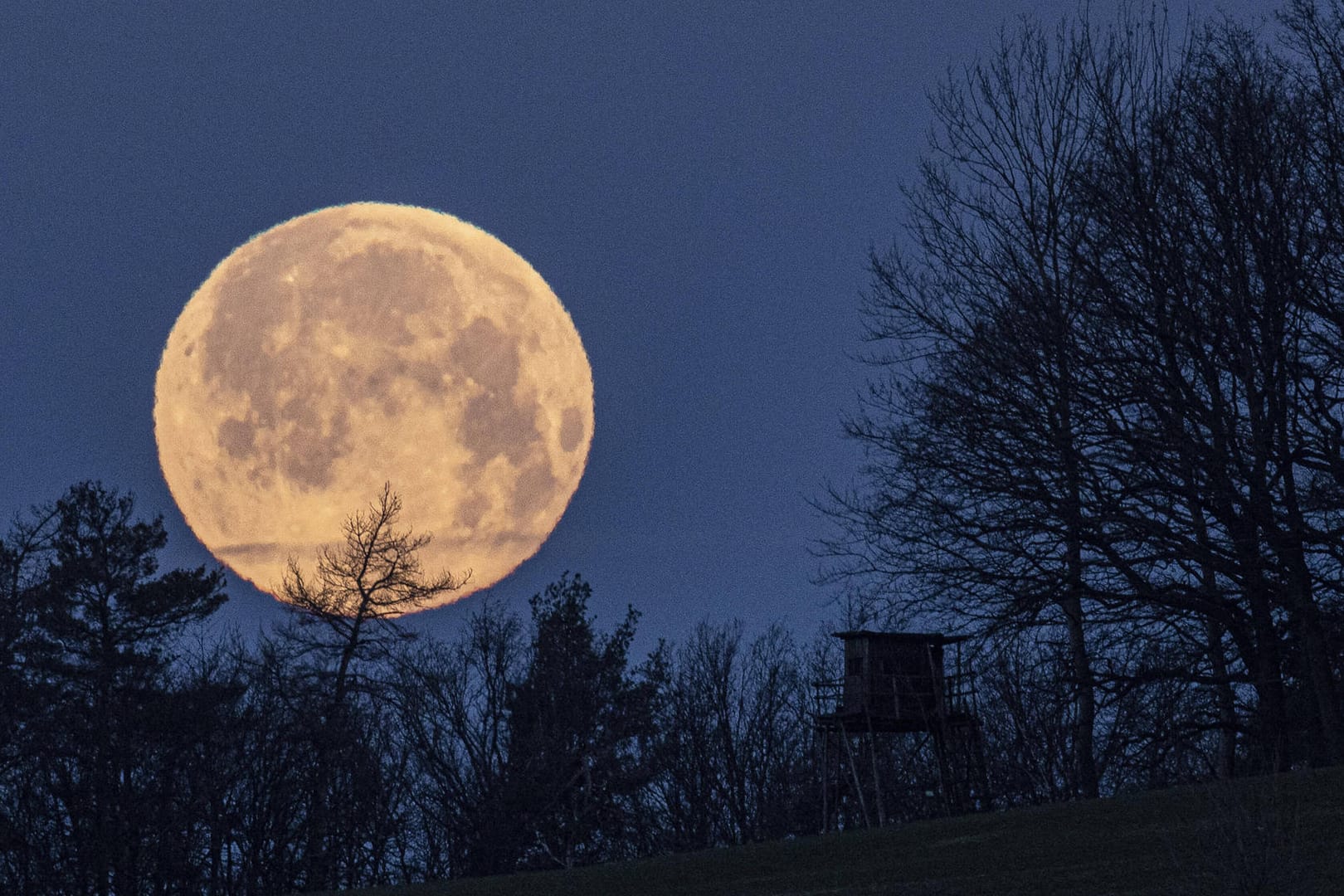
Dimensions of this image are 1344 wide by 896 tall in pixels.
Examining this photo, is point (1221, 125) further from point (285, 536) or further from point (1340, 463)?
point (285, 536)

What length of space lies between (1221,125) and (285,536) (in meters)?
26.8

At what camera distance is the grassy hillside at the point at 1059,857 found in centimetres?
1130

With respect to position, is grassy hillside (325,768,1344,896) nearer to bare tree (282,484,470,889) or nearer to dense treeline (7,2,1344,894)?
dense treeline (7,2,1344,894)

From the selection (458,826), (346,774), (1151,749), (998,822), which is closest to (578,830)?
(458,826)

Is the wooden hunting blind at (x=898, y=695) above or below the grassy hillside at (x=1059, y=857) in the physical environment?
above

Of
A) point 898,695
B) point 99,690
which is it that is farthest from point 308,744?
point 898,695

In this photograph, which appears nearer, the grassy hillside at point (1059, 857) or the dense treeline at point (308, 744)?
the grassy hillside at point (1059, 857)

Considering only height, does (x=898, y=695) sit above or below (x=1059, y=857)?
above

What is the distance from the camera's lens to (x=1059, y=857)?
1537cm

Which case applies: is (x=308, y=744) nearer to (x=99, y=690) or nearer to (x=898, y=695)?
(x=99, y=690)

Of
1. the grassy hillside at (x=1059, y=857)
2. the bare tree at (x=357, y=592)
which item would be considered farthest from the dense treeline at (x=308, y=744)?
the grassy hillside at (x=1059, y=857)

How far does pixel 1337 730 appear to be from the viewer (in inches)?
792

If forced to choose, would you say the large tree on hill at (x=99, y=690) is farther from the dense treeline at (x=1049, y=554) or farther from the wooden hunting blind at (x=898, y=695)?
the wooden hunting blind at (x=898, y=695)

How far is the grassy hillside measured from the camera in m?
11.3
